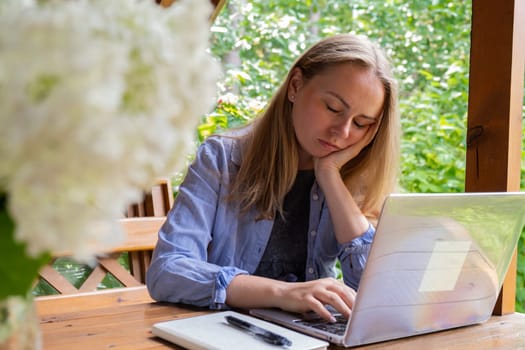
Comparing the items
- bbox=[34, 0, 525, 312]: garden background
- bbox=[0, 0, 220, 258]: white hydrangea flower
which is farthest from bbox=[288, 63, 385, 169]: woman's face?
bbox=[34, 0, 525, 312]: garden background

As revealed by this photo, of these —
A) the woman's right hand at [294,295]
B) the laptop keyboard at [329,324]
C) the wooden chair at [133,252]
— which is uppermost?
the woman's right hand at [294,295]

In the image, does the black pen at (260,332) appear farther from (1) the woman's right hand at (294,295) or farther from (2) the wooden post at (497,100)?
(2) the wooden post at (497,100)

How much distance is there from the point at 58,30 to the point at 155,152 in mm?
89

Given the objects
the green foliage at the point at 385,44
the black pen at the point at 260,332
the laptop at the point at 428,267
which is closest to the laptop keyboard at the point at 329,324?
the laptop at the point at 428,267

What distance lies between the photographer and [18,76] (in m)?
0.33

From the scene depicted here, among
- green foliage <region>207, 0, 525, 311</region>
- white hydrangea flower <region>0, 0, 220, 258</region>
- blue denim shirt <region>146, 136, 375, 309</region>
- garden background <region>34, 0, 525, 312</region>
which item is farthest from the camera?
green foliage <region>207, 0, 525, 311</region>

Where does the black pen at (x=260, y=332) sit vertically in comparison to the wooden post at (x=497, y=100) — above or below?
below

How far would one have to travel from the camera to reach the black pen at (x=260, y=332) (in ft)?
2.91

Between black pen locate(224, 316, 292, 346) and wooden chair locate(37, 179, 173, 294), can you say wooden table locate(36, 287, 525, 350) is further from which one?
wooden chair locate(37, 179, 173, 294)

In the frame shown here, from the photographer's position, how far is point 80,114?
339mm

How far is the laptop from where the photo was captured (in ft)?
2.92

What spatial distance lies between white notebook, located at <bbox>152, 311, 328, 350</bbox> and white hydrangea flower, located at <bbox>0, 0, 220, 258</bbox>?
1.74ft

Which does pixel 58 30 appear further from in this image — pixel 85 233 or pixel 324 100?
pixel 324 100

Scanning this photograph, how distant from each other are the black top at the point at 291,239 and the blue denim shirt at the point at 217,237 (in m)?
0.03
